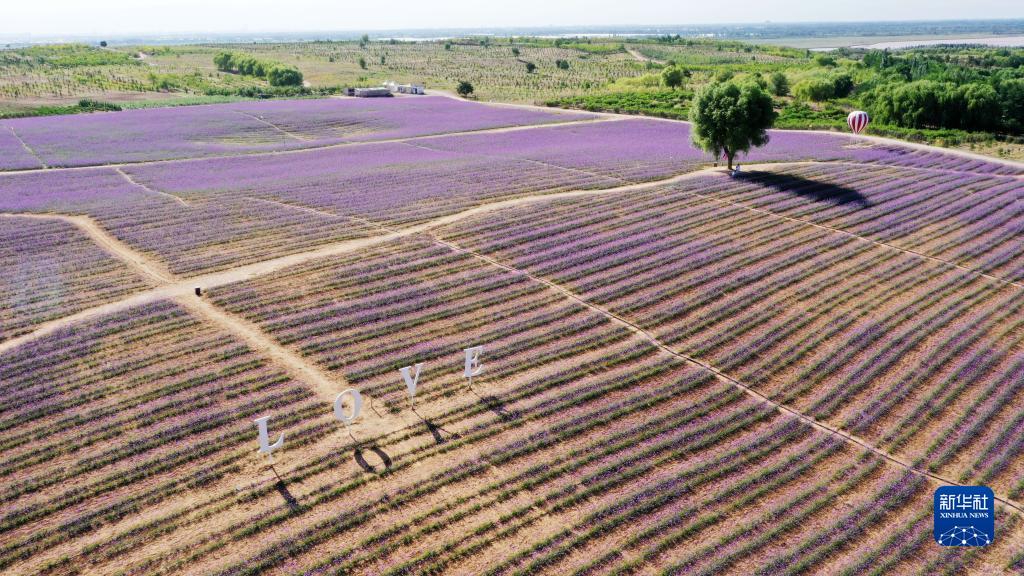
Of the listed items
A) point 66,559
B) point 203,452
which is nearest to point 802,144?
point 203,452

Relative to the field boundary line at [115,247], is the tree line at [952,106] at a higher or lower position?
higher

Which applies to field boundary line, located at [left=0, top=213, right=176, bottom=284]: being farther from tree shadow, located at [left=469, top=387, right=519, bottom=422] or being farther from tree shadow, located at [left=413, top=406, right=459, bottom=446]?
tree shadow, located at [left=469, top=387, right=519, bottom=422]

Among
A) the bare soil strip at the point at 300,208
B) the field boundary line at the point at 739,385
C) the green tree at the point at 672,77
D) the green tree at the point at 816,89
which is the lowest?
the field boundary line at the point at 739,385

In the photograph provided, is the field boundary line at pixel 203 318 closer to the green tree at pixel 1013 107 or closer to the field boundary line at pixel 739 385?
the field boundary line at pixel 739 385

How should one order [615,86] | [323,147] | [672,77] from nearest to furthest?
[323,147] → [672,77] → [615,86]

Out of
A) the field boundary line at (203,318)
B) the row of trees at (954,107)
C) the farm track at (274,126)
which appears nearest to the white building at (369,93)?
the farm track at (274,126)

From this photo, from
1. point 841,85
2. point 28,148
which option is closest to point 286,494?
point 28,148

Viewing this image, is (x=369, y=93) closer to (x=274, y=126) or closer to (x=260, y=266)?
(x=274, y=126)

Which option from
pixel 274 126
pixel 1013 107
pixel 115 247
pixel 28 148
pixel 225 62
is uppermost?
pixel 225 62
